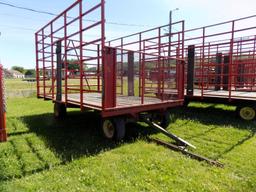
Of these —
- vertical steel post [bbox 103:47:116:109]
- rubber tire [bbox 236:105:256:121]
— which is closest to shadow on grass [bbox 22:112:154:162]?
vertical steel post [bbox 103:47:116:109]

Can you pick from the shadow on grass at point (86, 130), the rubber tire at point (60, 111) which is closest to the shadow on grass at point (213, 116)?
the shadow on grass at point (86, 130)

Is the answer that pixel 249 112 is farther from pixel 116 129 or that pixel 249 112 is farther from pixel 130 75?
pixel 116 129

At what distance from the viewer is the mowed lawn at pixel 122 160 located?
114 inches

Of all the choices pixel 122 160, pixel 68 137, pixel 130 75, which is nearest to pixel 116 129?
pixel 122 160

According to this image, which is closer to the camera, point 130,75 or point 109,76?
point 109,76

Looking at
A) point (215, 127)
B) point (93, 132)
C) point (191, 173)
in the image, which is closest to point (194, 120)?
point (215, 127)

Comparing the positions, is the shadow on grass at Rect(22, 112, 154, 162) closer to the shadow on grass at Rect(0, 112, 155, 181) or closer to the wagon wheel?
the shadow on grass at Rect(0, 112, 155, 181)

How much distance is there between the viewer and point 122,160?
367 cm

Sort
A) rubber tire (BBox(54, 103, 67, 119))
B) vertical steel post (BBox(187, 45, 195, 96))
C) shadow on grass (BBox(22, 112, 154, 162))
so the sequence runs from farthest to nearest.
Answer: vertical steel post (BBox(187, 45, 195, 96))
rubber tire (BBox(54, 103, 67, 119))
shadow on grass (BBox(22, 112, 154, 162))

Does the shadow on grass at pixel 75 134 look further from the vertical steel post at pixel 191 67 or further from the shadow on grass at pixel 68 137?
the vertical steel post at pixel 191 67

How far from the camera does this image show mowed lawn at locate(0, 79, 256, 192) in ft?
9.52

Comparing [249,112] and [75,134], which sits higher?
[249,112]

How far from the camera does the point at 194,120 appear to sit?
6.65m

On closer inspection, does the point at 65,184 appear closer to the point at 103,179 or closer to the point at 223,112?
the point at 103,179
